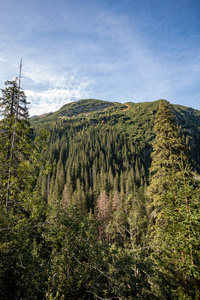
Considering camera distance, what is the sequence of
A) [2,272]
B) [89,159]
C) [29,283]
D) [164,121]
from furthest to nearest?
[89,159]
[164,121]
[29,283]
[2,272]

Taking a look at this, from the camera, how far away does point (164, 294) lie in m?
4.18

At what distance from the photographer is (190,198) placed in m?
5.09

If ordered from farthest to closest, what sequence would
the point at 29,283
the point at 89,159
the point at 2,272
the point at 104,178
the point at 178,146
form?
the point at 89,159, the point at 104,178, the point at 178,146, the point at 29,283, the point at 2,272

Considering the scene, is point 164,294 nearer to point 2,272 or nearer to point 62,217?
point 62,217

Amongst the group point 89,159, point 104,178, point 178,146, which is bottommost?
point 104,178

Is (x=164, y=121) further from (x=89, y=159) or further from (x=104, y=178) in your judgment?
(x=89, y=159)

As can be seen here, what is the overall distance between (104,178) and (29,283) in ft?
256

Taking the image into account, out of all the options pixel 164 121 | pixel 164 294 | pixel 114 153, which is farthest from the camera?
pixel 114 153

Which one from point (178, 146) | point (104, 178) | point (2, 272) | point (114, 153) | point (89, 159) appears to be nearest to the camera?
point (2, 272)

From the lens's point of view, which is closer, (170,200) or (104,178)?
(170,200)

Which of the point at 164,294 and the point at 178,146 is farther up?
the point at 178,146

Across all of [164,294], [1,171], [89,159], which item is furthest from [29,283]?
[89,159]

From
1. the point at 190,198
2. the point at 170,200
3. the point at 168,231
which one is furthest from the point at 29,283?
the point at 190,198

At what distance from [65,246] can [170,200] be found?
4207mm
